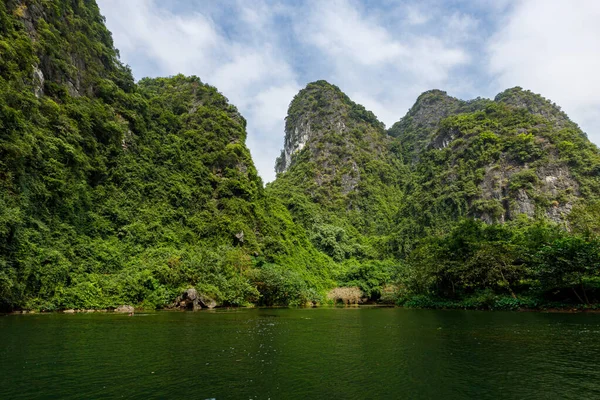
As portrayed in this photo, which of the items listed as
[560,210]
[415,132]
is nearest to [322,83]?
[415,132]

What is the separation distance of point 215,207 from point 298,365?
5101cm

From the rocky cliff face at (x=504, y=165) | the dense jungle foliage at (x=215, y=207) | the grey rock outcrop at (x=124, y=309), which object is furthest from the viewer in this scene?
the rocky cliff face at (x=504, y=165)

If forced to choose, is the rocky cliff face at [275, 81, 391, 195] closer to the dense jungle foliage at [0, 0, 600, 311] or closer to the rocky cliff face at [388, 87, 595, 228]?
the dense jungle foliage at [0, 0, 600, 311]

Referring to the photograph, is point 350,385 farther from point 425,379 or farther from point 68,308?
point 68,308

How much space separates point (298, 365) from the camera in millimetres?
10453

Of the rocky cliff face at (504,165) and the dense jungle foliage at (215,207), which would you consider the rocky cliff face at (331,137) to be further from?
the rocky cliff face at (504,165)

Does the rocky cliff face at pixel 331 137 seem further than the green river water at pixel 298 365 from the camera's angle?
Yes

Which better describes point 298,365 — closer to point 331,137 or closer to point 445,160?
point 445,160

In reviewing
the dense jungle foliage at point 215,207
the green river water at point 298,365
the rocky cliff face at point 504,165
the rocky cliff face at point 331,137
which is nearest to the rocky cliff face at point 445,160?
the rocky cliff face at point 504,165

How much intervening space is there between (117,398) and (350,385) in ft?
16.7

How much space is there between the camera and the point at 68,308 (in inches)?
1208

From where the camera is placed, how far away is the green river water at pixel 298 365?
7.66m

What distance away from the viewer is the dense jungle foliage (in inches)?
1238

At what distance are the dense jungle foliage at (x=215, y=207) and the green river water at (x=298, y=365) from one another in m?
16.3
